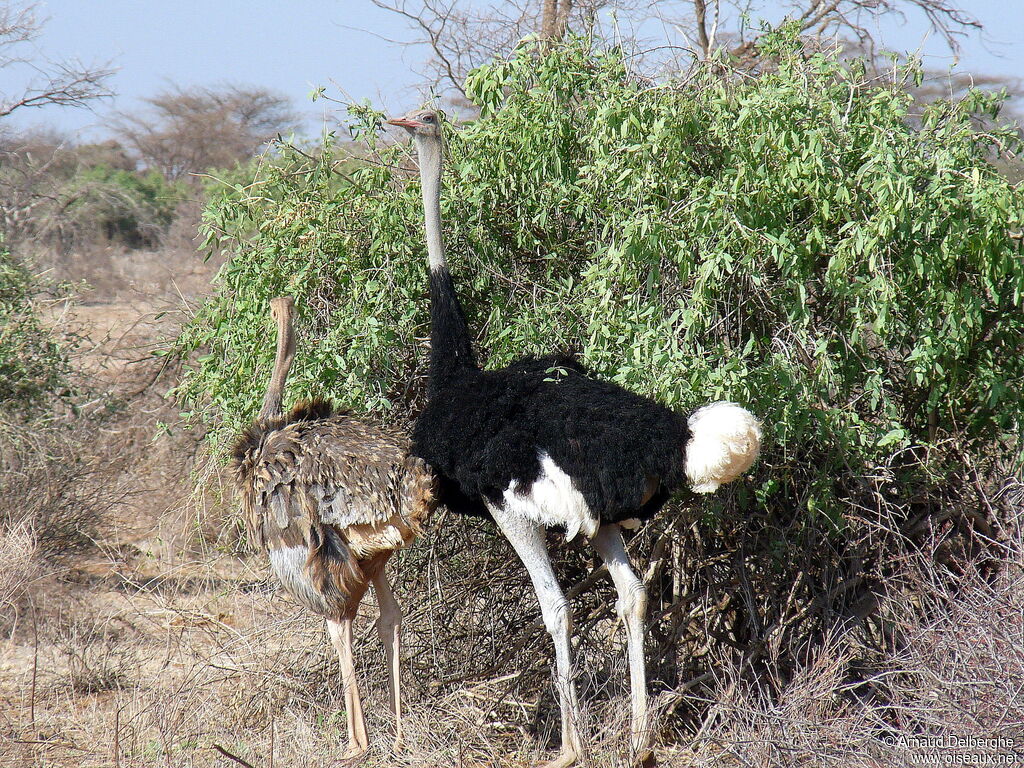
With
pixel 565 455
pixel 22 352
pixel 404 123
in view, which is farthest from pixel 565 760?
pixel 22 352

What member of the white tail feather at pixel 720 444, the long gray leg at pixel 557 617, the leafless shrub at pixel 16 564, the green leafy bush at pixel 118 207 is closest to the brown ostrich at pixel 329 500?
the long gray leg at pixel 557 617

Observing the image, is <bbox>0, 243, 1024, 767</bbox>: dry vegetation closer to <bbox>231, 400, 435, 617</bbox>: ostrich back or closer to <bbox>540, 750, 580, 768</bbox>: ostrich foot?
<bbox>540, 750, 580, 768</bbox>: ostrich foot

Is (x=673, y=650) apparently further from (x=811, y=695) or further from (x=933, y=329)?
(x=933, y=329)

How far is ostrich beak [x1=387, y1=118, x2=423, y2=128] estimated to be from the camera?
13.3 ft

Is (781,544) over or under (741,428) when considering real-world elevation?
under

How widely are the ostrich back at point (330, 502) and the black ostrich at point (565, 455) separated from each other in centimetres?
13

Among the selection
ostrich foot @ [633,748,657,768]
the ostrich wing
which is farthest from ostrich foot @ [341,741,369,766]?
ostrich foot @ [633,748,657,768]

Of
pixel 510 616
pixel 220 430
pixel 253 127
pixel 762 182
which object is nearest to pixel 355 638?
pixel 510 616

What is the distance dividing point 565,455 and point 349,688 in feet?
4.09

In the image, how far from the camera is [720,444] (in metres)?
3.24

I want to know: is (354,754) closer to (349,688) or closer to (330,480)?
(349,688)

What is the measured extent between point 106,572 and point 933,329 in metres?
5.09

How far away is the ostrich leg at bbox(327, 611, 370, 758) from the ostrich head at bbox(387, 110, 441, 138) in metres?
1.78

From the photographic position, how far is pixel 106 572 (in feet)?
22.0
